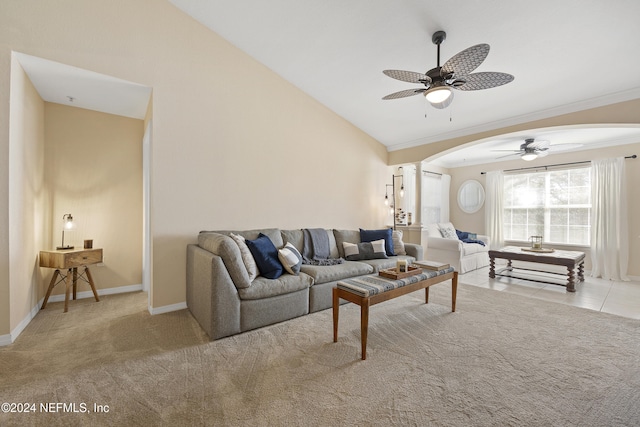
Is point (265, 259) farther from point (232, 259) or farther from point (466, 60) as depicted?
point (466, 60)

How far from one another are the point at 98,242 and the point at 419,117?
16.9ft

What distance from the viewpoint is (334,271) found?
333 cm

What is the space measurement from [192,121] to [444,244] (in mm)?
4933

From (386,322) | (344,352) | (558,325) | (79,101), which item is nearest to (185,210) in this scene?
(79,101)

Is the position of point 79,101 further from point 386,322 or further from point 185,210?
point 386,322

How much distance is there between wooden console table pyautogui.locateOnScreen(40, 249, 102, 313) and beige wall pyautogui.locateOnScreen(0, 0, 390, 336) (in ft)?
2.27

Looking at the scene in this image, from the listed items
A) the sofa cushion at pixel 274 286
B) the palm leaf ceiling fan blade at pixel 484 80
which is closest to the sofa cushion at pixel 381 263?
the sofa cushion at pixel 274 286

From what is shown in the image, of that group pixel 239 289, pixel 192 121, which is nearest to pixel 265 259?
pixel 239 289

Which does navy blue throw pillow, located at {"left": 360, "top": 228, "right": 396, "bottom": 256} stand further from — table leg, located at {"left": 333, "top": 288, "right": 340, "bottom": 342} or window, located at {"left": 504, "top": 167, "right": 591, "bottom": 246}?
window, located at {"left": 504, "top": 167, "right": 591, "bottom": 246}

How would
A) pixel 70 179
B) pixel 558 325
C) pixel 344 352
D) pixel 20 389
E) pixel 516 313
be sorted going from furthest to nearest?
pixel 70 179
pixel 516 313
pixel 558 325
pixel 344 352
pixel 20 389

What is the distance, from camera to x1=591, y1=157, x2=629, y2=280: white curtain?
4957 millimetres

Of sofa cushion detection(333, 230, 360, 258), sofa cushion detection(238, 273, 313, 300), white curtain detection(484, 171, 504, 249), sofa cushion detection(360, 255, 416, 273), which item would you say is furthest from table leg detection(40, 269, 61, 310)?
white curtain detection(484, 171, 504, 249)

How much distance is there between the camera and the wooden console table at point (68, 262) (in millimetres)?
2986

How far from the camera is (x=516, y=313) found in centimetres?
319
